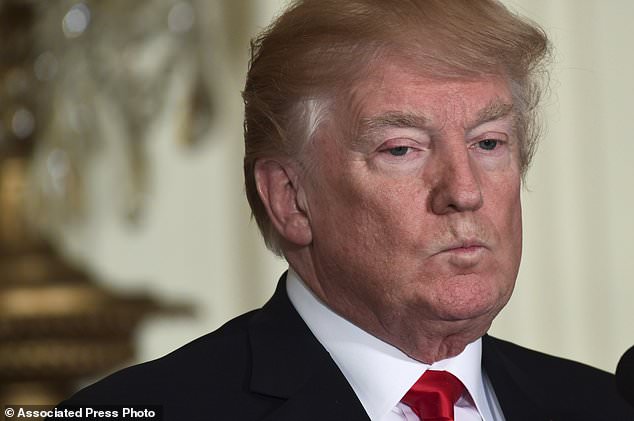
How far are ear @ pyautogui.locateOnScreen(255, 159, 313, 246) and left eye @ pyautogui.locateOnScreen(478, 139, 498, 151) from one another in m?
0.34

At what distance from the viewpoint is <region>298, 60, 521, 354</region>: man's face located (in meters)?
2.46

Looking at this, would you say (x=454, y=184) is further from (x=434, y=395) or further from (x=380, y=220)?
(x=434, y=395)

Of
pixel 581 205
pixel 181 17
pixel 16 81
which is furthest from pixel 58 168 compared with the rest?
pixel 581 205

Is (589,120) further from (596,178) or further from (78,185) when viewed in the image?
(78,185)

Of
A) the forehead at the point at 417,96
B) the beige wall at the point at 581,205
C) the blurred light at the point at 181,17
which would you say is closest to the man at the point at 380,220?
the forehead at the point at 417,96

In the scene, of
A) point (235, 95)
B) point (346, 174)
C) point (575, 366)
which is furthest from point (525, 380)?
point (235, 95)

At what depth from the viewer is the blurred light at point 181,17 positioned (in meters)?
5.68

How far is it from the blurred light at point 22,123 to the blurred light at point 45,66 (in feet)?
0.56

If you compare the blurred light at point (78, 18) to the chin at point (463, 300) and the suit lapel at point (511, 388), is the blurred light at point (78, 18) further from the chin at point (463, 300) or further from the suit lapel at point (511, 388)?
the chin at point (463, 300)

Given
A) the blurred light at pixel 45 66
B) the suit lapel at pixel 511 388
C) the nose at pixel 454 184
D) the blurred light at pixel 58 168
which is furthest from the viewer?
the blurred light at pixel 58 168

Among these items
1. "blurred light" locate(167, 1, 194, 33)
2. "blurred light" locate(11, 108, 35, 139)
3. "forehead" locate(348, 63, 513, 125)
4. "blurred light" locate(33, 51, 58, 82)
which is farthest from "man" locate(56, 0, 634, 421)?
"blurred light" locate(11, 108, 35, 139)

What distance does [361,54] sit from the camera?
253 cm

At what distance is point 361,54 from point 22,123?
365 centimetres

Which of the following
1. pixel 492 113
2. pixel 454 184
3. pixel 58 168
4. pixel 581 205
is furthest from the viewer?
pixel 58 168
